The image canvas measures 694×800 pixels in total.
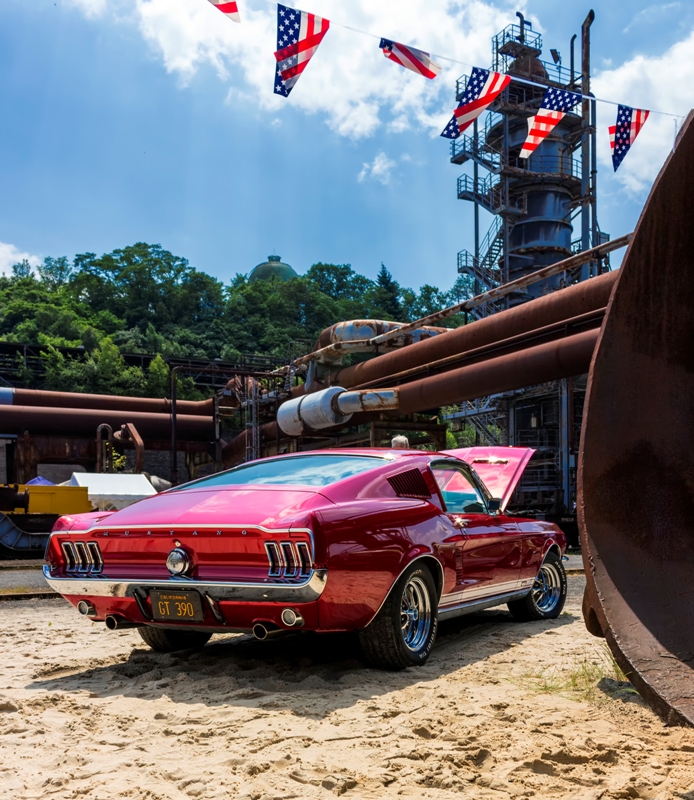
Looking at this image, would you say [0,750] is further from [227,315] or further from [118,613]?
[227,315]

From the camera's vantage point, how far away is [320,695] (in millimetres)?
4215

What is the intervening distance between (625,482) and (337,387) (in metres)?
16.2

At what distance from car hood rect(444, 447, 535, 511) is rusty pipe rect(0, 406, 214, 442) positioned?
71.2 feet

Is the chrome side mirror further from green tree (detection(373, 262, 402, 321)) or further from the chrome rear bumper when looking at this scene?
green tree (detection(373, 262, 402, 321))

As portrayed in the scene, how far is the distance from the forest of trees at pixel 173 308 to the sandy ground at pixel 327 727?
57442 millimetres

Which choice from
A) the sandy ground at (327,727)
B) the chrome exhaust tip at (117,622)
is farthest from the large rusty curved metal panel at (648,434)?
the chrome exhaust tip at (117,622)

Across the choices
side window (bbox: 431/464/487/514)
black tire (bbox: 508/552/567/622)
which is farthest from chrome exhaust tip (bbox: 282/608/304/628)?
black tire (bbox: 508/552/567/622)

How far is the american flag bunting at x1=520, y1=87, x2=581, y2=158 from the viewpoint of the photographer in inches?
645

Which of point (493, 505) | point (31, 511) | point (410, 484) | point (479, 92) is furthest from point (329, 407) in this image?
point (410, 484)

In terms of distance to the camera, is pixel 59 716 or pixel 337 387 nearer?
pixel 59 716

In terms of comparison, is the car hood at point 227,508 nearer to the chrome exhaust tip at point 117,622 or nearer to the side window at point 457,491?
the chrome exhaust tip at point 117,622

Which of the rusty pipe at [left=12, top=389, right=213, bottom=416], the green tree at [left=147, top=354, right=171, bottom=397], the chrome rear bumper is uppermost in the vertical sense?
the green tree at [left=147, top=354, right=171, bottom=397]

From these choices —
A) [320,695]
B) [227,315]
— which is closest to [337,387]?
[320,695]

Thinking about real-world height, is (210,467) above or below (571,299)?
below
